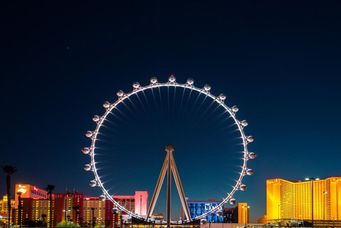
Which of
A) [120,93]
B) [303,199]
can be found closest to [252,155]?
[120,93]

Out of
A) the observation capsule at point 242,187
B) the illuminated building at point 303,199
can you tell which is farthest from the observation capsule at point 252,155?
the illuminated building at point 303,199

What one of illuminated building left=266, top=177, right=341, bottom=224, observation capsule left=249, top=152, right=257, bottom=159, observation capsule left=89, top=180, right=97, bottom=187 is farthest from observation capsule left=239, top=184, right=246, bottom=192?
illuminated building left=266, top=177, right=341, bottom=224

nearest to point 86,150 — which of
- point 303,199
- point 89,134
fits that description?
point 89,134

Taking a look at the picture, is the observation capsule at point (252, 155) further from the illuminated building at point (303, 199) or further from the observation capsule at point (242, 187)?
the illuminated building at point (303, 199)

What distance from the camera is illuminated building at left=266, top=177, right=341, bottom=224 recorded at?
141125 millimetres

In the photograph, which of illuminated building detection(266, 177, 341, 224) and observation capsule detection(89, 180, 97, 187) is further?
illuminated building detection(266, 177, 341, 224)

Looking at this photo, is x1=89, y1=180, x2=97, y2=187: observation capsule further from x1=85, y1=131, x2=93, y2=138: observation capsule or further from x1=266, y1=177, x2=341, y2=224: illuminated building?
x1=266, y1=177, x2=341, y2=224: illuminated building

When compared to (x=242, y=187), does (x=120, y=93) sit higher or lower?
higher

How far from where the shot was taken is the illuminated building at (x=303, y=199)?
463 ft

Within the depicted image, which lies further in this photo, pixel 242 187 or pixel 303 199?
pixel 303 199

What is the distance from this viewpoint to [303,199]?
15688cm

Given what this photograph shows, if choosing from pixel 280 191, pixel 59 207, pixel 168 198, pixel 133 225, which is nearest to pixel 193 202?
pixel 133 225

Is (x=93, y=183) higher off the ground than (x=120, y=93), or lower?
lower

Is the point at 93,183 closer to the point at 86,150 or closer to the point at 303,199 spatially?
the point at 86,150
